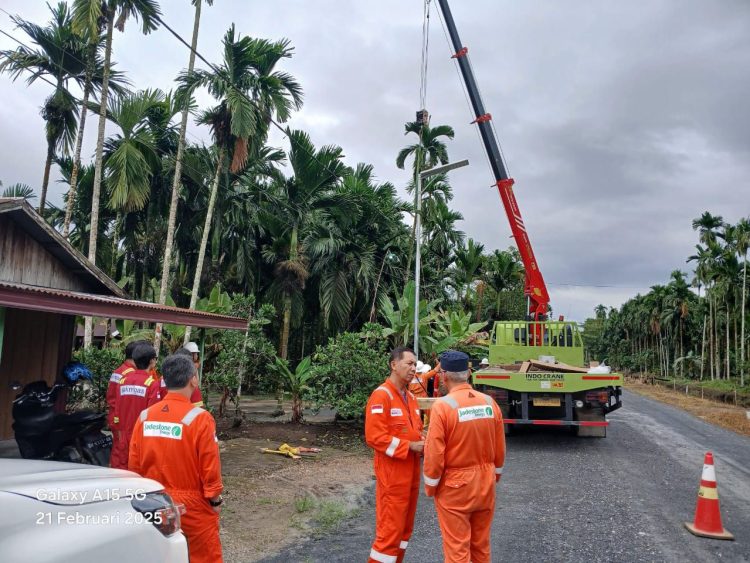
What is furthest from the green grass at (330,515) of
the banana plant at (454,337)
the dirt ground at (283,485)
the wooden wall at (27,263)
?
the banana plant at (454,337)

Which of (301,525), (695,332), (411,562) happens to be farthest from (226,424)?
(695,332)

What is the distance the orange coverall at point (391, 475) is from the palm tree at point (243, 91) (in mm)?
12993

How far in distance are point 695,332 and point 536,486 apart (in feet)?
195

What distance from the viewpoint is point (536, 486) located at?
8.16 m

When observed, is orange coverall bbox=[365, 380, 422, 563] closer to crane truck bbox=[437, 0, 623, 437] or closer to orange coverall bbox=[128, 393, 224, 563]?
orange coverall bbox=[128, 393, 224, 563]

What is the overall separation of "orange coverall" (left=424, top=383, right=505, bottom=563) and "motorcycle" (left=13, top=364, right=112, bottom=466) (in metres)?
4.55

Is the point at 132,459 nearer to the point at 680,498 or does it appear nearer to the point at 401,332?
the point at 680,498

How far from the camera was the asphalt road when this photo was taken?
5461 mm

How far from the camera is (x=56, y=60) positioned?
1612cm

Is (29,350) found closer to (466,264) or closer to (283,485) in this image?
(283,485)

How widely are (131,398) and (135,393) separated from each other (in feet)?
0.25

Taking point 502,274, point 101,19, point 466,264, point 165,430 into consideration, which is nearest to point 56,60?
point 101,19

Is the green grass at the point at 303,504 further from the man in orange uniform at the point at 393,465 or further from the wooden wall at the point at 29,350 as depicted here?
the wooden wall at the point at 29,350
